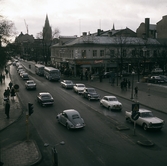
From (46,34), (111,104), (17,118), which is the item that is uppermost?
(46,34)

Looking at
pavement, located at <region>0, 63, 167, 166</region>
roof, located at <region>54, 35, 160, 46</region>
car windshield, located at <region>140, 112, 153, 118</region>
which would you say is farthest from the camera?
roof, located at <region>54, 35, 160, 46</region>

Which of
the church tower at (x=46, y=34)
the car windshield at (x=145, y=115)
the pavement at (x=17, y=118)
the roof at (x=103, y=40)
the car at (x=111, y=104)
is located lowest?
the pavement at (x=17, y=118)

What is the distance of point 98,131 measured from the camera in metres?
18.6

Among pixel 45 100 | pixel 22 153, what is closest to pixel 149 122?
pixel 22 153

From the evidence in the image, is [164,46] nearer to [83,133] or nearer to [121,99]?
[121,99]

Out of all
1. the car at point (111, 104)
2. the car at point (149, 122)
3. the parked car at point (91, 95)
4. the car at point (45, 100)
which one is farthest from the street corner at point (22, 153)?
the parked car at point (91, 95)

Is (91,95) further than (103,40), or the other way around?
(103,40)

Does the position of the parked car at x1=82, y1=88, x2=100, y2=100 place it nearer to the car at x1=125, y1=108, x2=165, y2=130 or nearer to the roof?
the car at x1=125, y1=108, x2=165, y2=130

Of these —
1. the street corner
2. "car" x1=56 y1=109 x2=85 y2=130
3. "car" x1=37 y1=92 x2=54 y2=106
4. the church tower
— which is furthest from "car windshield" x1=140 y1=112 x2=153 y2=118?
the church tower

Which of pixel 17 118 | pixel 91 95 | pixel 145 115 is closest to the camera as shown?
pixel 145 115

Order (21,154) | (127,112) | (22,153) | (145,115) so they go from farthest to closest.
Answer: (127,112) → (145,115) → (22,153) → (21,154)

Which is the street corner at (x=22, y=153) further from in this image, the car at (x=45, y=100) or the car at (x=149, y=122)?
the car at (x=45, y=100)

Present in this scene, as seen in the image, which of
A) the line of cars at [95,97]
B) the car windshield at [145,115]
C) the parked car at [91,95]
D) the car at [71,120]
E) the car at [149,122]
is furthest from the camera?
the parked car at [91,95]

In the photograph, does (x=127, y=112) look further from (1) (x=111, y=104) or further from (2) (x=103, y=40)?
(2) (x=103, y=40)
